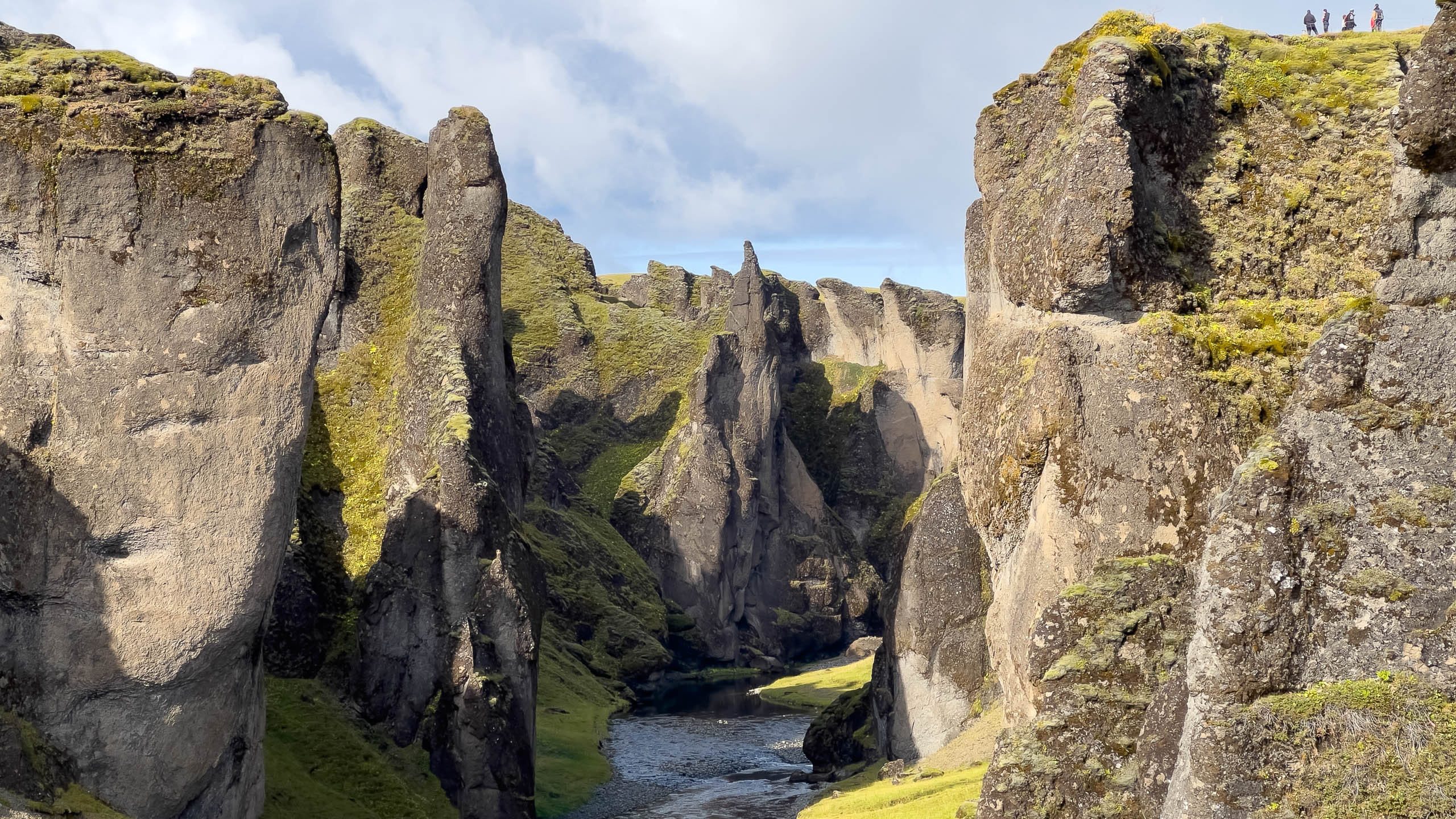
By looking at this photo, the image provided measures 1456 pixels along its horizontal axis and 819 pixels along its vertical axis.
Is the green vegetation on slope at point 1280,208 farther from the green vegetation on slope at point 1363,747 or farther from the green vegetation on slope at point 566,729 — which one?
the green vegetation on slope at point 566,729

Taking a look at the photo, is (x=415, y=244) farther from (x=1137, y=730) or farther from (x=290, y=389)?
(x=1137, y=730)

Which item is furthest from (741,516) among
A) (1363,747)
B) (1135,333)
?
(1363,747)

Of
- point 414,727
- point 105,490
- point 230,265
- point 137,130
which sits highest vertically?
point 137,130

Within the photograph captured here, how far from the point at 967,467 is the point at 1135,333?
469 cm

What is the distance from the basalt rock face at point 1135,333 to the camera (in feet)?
55.2

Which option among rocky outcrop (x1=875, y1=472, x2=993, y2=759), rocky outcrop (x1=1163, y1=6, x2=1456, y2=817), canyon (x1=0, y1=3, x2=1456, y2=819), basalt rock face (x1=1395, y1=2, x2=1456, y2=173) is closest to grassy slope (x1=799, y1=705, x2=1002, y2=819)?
canyon (x1=0, y1=3, x2=1456, y2=819)

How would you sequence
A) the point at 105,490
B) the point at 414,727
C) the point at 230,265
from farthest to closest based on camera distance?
the point at 414,727, the point at 230,265, the point at 105,490

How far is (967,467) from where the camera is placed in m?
22.6

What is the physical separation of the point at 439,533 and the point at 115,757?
49.5ft

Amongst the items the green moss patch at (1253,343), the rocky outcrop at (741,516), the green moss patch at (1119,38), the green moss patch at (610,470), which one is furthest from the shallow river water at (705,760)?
the green moss patch at (1119,38)

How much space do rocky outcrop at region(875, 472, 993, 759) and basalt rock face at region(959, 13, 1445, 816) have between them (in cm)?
1763

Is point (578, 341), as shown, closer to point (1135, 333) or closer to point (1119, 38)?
point (1119, 38)

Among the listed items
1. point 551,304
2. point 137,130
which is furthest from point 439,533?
point 551,304

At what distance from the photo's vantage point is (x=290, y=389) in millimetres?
21234
